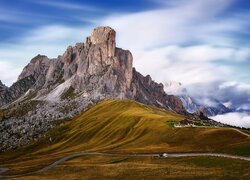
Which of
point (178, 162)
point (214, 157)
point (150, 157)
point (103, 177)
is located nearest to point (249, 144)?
point (214, 157)

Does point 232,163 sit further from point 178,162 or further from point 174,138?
point 174,138

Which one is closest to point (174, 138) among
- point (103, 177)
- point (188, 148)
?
point (188, 148)

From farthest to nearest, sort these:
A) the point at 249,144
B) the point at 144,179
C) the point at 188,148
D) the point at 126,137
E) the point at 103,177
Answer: the point at 126,137, the point at 188,148, the point at 249,144, the point at 103,177, the point at 144,179

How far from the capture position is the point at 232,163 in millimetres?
81688

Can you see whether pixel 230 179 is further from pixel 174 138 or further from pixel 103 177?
pixel 174 138

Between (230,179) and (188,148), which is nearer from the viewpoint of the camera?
(230,179)

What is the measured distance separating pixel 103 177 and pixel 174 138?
223ft

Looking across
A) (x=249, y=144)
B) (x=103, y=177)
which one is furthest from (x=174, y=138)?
(x=103, y=177)

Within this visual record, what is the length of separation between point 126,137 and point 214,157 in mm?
110928

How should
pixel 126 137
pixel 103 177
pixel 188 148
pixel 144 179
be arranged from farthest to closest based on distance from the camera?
pixel 126 137 → pixel 188 148 → pixel 103 177 → pixel 144 179

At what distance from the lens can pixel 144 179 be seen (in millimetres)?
73812

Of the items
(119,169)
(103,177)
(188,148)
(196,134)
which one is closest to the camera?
(103,177)

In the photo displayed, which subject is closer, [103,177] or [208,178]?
[208,178]

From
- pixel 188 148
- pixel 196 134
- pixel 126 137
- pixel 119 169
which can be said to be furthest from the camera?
pixel 126 137
